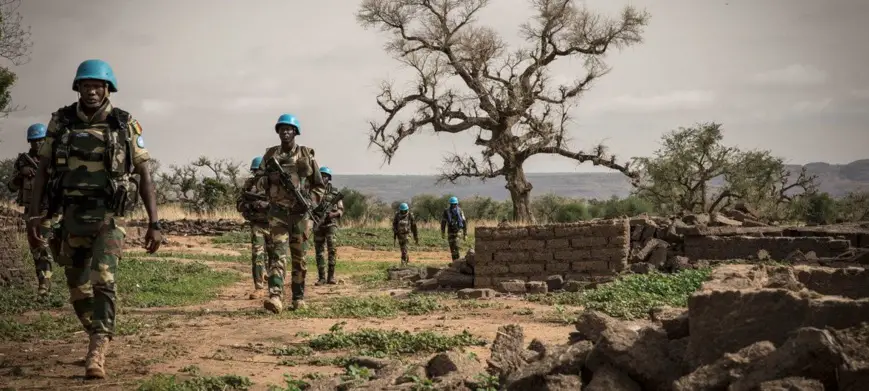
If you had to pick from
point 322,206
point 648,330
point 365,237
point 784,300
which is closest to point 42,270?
point 322,206

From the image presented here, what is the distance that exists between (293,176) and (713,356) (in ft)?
21.7

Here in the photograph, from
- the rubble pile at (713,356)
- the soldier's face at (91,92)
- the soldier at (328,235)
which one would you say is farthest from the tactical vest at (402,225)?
the rubble pile at (713,356)

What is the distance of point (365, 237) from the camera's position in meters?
31.4

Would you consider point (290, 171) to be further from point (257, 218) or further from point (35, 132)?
point (35, 132)

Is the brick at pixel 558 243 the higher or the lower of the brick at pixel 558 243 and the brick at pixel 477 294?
the higher

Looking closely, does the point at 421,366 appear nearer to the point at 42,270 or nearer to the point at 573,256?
the point at 42,270

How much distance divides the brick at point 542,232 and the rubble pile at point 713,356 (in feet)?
28.3

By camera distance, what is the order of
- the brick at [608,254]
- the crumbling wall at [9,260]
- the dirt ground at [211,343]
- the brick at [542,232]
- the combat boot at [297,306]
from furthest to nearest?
the brick at [542,232] < the brick at [608,254] < the crumbling wall at [9,260] < the combat boot at [297,306] < the dirt ground at [211,343]

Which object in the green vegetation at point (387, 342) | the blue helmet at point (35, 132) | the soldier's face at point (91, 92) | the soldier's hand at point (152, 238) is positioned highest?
the blue helmet at point (35, 132)

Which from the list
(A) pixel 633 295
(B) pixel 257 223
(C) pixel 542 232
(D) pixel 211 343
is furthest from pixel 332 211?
(D) pixel 211 343

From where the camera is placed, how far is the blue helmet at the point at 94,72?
6.17 meters

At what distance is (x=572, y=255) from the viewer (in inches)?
550

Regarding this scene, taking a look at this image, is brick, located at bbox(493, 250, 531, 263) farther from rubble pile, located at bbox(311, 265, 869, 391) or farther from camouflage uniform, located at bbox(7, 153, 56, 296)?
rubble pile, located at bbox(311, 265, 869, 391)

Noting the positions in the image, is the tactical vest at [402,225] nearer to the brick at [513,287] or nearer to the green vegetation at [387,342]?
the brick at [513,287]
